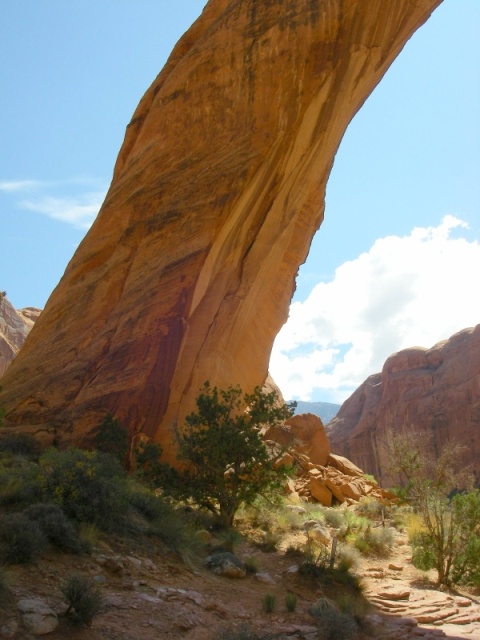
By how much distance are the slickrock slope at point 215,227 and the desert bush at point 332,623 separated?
9.02 m

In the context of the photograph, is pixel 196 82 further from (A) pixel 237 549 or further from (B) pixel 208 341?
(A) pixel 237 549

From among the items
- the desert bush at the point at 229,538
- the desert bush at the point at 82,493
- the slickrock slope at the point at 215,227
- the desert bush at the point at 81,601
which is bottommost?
the desert bush at the point at 81,601

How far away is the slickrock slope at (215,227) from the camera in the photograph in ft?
52.5

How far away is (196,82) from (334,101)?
14.2 feet

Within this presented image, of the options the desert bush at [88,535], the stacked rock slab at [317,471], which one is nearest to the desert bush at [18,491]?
the desert bush at [88,535]

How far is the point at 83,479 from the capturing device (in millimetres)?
7324

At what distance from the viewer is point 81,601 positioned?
4.76 m

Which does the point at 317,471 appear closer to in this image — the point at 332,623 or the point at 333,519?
the point at 333,519

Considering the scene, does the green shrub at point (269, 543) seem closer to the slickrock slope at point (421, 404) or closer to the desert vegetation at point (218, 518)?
the desert vegetation at point (218, 518)

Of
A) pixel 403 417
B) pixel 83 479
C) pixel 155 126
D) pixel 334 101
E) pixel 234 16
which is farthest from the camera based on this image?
pixel 403 417

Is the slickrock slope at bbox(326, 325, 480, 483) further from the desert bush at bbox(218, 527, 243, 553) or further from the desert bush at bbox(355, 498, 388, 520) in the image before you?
the desert bush at bbox(218, 527, 243, 553)

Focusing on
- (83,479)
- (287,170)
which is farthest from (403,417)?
(83,479)

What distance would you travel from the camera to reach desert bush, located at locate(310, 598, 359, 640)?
608cm

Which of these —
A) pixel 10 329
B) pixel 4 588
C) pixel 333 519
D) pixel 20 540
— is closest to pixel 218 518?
pixel 333 519
